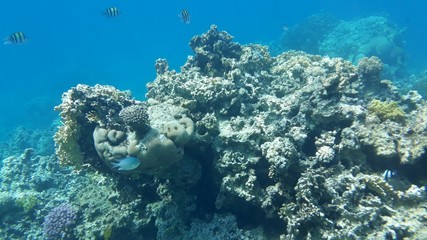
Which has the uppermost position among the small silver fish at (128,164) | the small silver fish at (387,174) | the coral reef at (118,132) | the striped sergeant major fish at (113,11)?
the striped sergeant major fish at (113,11)

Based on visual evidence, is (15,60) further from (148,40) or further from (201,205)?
(201,205)

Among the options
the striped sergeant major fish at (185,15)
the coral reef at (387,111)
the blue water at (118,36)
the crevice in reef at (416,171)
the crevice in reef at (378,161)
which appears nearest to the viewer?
the crevice in reef at (416,171)

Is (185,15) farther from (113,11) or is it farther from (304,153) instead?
(304,153)

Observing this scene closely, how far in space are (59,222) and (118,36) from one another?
98.3 metres

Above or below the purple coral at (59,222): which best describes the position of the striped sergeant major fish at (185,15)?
above

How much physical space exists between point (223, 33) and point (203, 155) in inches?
201

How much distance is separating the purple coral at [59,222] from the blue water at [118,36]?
2579 centimetres

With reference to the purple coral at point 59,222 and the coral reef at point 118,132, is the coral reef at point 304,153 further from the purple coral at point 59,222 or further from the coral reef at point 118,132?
the purple coral at point 59,222

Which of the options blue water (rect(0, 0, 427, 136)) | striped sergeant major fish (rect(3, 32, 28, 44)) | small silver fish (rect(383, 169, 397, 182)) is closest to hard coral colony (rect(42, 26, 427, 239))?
small silver fish (rect(383, 169, 397, 182))

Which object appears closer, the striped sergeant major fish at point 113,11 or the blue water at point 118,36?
the striped sergeant major fish at point 113,11

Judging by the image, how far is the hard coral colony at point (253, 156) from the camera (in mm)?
4773

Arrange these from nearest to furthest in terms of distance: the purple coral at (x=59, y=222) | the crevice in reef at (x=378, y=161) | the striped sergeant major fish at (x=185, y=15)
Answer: the crevice in reef at (x=378, y=161), the purple coral at (x=59, y=222), the striped sergeant major fish at (x=185, y=15)

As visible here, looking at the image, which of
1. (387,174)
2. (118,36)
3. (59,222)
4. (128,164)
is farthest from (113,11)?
(118,36)

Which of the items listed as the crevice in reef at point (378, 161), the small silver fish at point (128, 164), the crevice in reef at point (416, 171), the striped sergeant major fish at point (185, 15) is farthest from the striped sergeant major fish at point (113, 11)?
the crevice in reef at point (416, 171)
